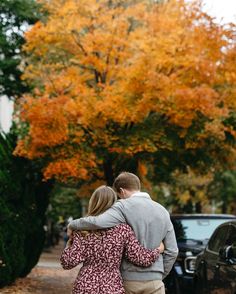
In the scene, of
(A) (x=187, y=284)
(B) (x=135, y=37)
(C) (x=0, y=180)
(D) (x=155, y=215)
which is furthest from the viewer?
(B) (x=135, y=37)

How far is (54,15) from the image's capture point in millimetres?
18562

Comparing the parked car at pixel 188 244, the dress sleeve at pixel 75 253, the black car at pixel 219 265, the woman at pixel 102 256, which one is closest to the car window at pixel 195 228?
the parked car at pixel 188 244

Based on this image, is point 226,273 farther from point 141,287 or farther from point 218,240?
point 141,287

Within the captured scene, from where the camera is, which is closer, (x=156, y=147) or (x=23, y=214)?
(x=23, y=214)

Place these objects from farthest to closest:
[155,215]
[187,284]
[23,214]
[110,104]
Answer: [110,104]
[23,214]
[187,284]
[155,215]

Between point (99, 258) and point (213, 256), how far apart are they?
4181 millimetres

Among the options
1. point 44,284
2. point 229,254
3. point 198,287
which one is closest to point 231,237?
point 229,254

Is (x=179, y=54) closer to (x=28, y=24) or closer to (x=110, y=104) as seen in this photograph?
(x=110, y=104)

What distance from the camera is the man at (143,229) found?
5.84 meters

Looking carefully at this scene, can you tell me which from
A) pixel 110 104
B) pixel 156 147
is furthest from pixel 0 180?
pixel 156 147

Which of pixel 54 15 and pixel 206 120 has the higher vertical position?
pixel 54 15

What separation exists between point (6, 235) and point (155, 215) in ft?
28.6

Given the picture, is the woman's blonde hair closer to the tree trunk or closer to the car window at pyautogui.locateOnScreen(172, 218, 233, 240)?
the car window at pyautogui.locateOnScreen(172, 218, 233, 240)

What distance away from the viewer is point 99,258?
5.65 meters
